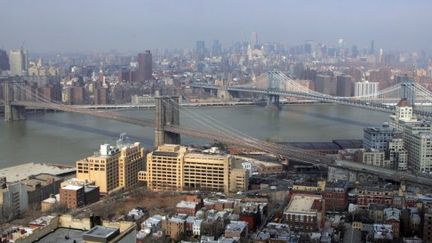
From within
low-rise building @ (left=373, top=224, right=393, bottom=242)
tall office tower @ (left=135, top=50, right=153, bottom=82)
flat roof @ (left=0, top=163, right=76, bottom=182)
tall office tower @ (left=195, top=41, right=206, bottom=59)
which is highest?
tall office tower @ (left=195, top=41, right=206, bottom=59)

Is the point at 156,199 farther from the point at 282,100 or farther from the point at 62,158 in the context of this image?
the point at 282,100

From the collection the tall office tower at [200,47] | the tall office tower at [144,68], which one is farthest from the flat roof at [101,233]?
the tall office tower at [200,47]

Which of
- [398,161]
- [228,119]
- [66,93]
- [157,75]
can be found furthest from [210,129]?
[157,75]

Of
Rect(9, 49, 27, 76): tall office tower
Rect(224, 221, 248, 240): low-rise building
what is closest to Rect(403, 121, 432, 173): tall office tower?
Rect(224, 221, 248, 240): low-rise building

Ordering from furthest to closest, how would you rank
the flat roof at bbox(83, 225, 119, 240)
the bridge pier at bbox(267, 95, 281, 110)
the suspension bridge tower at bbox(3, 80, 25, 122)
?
the bridge pier at bbox(267, 95, 281, 110), the suspension bridge tower at bbox(3, 80, 25, 122), the flat roof at bbox(83, 225, 119, 240)

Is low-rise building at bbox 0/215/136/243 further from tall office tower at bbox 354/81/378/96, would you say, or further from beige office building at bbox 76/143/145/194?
tall office tower at bbox 354/81/378/96

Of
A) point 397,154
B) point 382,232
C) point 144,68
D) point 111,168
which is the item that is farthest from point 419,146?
point 144,68
